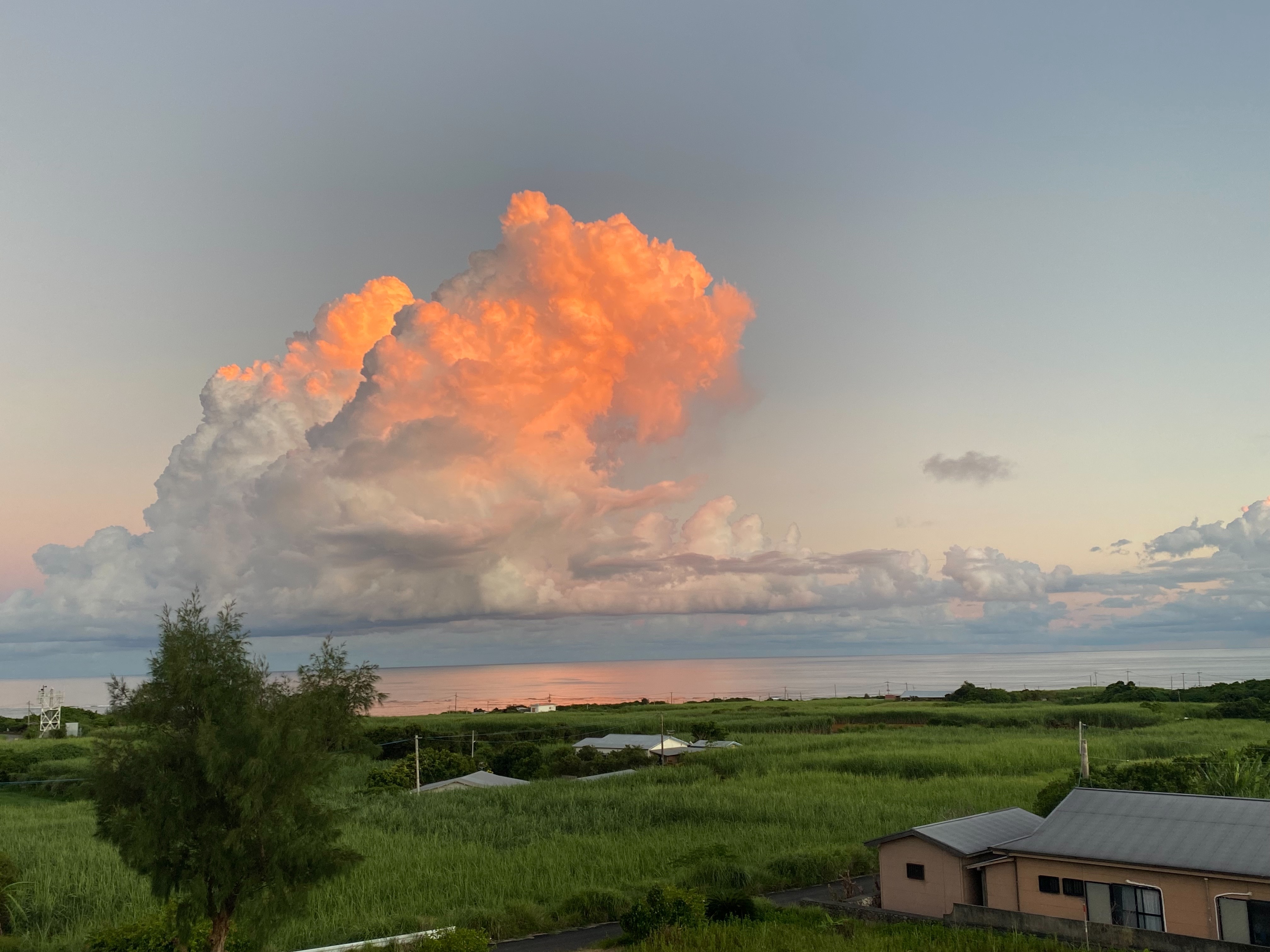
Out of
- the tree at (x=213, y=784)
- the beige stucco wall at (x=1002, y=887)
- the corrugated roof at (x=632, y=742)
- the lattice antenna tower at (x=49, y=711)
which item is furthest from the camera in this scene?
the lattice antenna tower at (x=49, y=711)

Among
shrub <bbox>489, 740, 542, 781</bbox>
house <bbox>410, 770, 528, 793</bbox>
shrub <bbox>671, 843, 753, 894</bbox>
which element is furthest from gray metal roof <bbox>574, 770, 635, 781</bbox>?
shrub <bbox>671, 843, 753, 894</bbox>

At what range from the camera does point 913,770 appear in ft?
194

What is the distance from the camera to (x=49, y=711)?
90.6 metres

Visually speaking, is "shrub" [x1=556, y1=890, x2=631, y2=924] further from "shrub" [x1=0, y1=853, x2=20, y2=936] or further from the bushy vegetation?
"shrub" [x1=0, y1=853, x2=20, y2=936]

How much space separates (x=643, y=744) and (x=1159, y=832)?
5181cm

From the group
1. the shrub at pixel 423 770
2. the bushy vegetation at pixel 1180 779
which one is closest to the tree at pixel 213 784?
the bushy vegetation at pixel 1180 779

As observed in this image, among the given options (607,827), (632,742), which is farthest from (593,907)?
(632,742)

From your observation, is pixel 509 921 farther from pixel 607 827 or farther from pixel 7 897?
pixel 607 827

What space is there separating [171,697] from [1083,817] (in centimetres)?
2194

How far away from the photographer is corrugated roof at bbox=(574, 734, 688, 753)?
70250 millimetres

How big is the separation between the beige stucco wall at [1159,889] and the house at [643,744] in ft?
143

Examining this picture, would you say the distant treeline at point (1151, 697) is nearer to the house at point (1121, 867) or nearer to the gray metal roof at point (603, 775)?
the gray metal roof at point (603, 775)

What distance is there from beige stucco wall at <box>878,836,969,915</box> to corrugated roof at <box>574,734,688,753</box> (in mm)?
41857

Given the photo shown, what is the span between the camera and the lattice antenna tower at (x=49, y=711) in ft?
292
